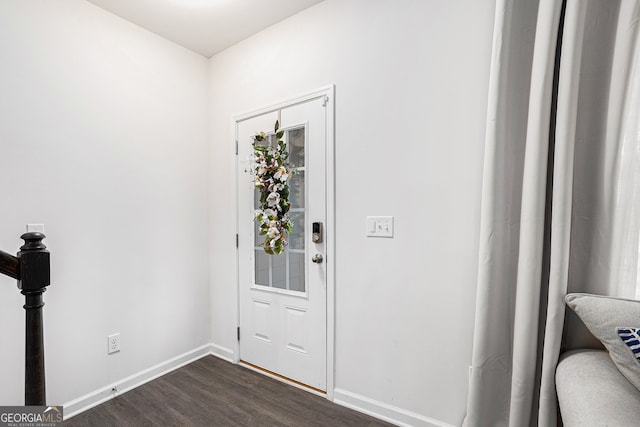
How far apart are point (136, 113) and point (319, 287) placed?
6.04 feet

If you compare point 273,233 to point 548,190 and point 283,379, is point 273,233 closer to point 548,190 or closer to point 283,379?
point 283,379

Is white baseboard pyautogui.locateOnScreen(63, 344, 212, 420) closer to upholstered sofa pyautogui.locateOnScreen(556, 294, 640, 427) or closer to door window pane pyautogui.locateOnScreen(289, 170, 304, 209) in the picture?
door window pane pyautogui.locateOnScreen(289, 170, 304, 209)

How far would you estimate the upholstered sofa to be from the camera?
896 mm

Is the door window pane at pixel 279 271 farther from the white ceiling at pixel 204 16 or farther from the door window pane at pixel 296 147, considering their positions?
the white ceiling at pixel 204 16

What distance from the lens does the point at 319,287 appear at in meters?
2.18

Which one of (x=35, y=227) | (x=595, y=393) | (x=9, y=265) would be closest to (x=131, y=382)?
(x=35, y=227)

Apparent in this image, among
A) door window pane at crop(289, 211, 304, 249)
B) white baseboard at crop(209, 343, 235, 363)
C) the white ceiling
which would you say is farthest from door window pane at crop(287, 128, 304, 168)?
white baseboard at crop(209, 343, 235, 363)

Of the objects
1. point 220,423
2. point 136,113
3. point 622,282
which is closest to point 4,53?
point 136,113

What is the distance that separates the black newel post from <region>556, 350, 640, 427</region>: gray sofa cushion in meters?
1.57

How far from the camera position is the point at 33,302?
0.94 m

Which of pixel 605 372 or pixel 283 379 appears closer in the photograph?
pixel 605 372

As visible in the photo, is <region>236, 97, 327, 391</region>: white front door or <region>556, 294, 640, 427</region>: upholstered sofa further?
<region>236, 97, 327, 391</region>: white front door

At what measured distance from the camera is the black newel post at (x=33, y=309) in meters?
0.92

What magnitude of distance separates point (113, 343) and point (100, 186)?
108 centimetres
